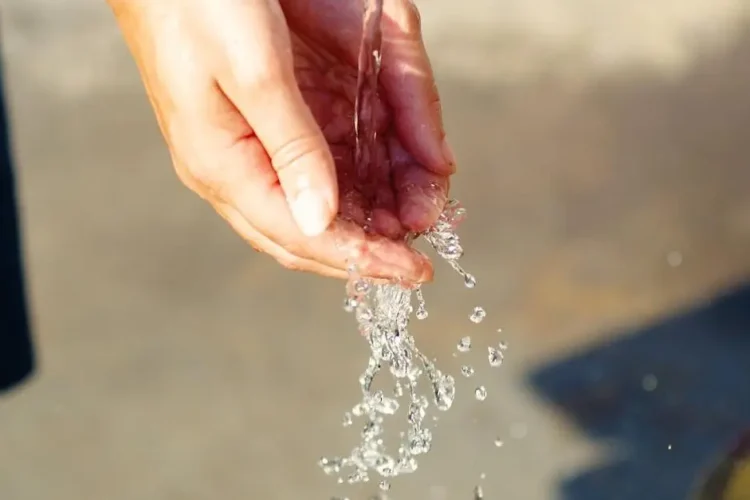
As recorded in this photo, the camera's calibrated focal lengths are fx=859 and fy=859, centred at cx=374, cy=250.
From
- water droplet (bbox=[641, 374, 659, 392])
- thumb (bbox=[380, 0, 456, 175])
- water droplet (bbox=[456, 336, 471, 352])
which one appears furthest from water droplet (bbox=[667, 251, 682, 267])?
thumb (bbox=[380, 0, 456, 175])

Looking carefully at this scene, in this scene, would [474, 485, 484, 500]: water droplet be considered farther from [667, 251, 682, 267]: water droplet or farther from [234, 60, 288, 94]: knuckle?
[234, 60, 288, 94]: knuckle

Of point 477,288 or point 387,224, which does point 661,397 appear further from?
point 387,224

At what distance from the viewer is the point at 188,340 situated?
92cm

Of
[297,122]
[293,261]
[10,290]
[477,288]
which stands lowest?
[10,290]

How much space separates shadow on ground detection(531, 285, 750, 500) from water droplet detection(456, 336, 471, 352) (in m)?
0.08

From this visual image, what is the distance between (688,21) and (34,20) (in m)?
0.80

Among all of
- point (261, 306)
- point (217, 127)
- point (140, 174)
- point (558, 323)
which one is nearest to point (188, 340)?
point (261, 306)

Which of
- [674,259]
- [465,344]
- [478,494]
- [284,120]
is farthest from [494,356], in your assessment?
[284,120]

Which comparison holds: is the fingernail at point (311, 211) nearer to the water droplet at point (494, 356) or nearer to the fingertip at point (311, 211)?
the fingertip at point (311, 211)

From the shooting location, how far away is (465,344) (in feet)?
2.89

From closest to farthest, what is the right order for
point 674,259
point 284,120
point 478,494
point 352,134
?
point 284,120
point 352,134
point 478,494
point 674,259

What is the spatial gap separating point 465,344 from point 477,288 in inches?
3.6

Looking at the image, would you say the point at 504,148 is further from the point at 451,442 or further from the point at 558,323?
the point at 451,442

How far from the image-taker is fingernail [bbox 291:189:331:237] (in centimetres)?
43
